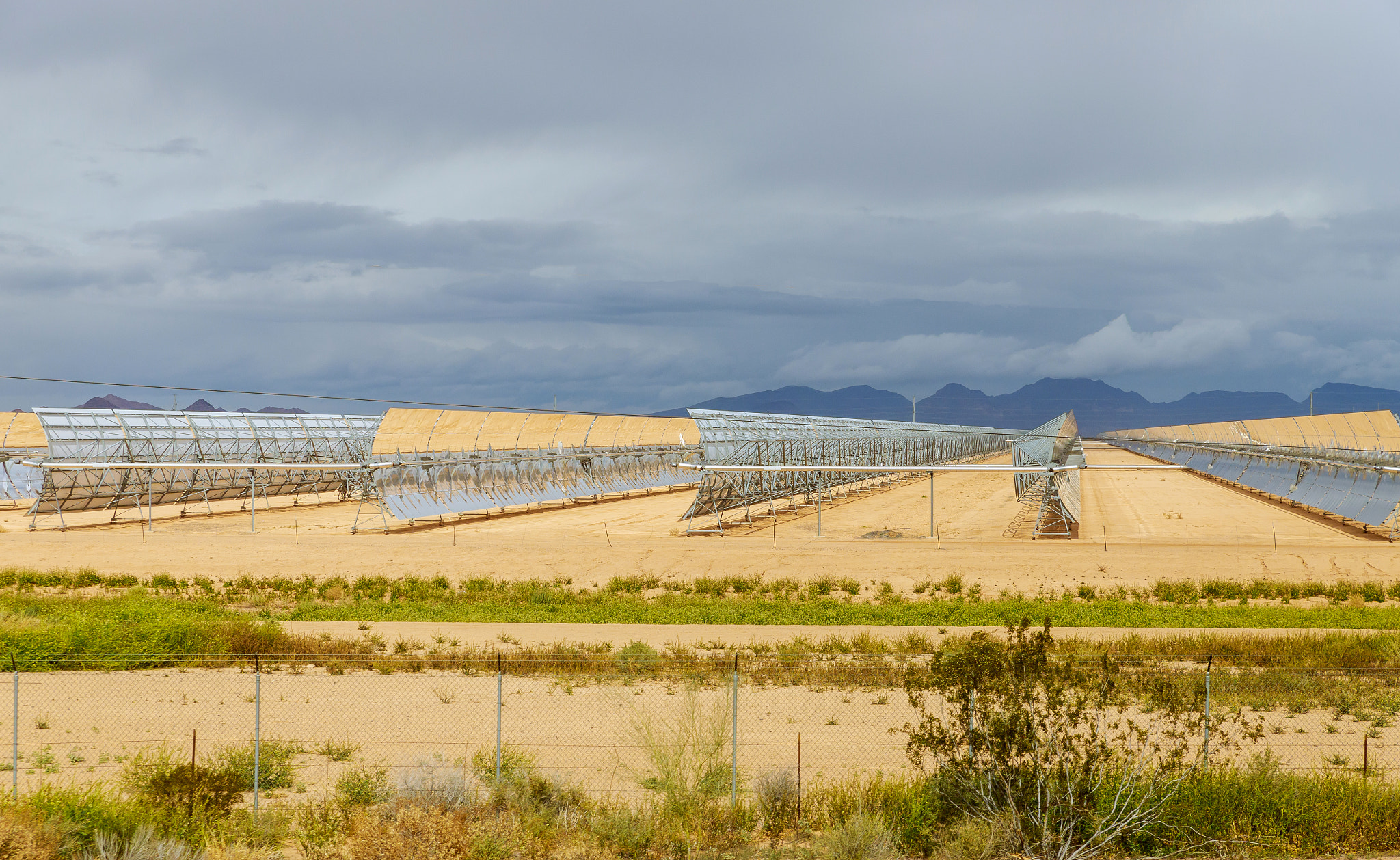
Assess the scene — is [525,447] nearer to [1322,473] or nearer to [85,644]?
[85,644]

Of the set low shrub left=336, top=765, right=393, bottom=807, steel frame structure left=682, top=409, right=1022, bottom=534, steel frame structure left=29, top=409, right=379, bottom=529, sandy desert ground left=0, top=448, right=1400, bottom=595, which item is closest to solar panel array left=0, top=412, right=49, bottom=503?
steel frame structure left=29, top=409, right=379, bottom=529

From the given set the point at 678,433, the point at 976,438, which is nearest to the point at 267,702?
the point at 678,433

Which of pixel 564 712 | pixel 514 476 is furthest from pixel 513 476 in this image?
pixel 564 712

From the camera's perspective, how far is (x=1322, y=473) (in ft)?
138

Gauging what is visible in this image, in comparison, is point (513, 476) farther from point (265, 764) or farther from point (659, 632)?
point (265, 764)

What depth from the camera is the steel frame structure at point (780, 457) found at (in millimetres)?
34156

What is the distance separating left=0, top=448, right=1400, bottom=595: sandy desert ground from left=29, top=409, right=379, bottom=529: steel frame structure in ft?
4.68

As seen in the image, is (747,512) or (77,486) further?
(77,486)

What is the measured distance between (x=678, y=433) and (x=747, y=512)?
2212 centimetres

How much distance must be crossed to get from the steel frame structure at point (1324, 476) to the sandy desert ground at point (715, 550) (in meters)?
0.99

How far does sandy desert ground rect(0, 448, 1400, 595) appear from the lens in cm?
2508

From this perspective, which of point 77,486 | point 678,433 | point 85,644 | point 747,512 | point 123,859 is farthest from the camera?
point 678,433

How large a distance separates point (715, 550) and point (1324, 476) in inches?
1180

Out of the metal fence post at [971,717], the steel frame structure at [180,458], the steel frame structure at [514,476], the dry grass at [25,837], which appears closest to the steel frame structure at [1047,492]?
the steel frame structure at [514,476]
